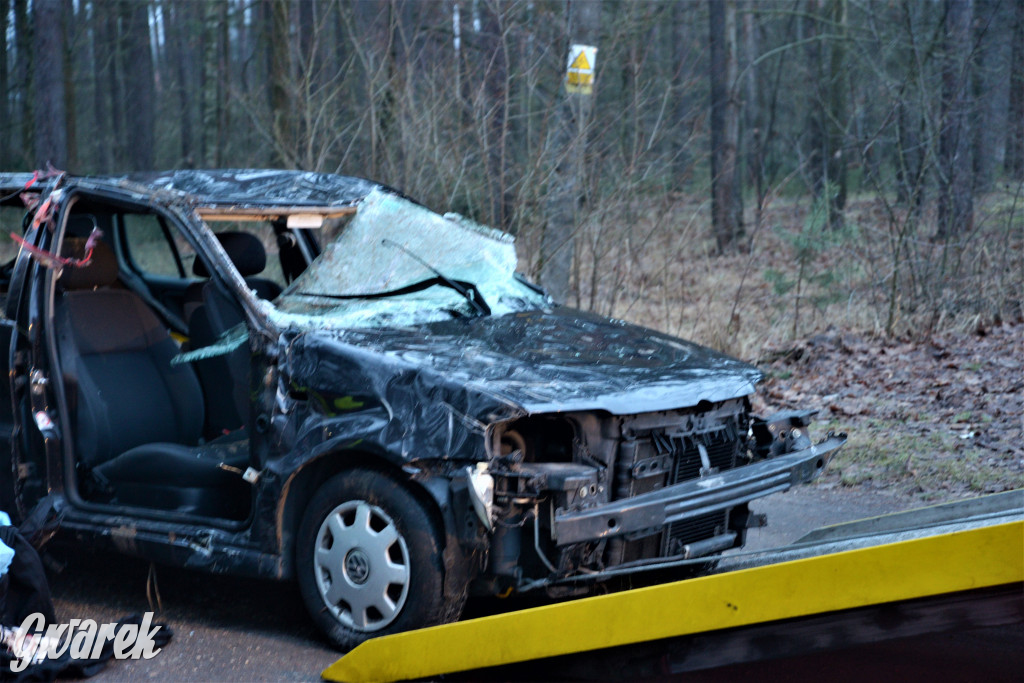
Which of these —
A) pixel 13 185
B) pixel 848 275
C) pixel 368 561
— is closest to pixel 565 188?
pixel 848 275

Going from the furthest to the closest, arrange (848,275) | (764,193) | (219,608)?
(848,275)
(764,193)
(219,608)

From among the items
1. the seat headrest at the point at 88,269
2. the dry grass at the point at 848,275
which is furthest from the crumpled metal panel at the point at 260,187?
the dry grass at the point at 848,275

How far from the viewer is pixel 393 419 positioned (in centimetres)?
376

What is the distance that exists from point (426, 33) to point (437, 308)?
735cm

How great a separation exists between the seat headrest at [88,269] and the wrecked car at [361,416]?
14 mm

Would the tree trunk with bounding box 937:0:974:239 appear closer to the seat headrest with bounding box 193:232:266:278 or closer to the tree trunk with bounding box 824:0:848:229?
the seat headrest with bounding box 193:232:266:278

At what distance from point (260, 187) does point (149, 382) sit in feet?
3.99

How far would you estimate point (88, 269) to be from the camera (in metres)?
5.02

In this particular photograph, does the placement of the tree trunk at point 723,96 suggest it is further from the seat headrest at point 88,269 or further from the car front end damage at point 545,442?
the car front end damage at point 545,442

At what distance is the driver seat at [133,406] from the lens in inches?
176

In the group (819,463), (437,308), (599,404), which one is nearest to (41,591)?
(437,308)

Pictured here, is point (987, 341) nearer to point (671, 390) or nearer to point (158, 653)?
point (671, 390)

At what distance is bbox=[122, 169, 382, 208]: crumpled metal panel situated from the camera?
468cm

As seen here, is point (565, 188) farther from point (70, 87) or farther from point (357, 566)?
point (70, 87)
